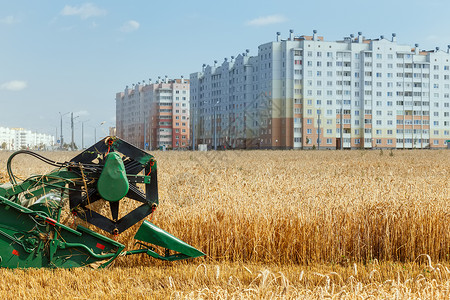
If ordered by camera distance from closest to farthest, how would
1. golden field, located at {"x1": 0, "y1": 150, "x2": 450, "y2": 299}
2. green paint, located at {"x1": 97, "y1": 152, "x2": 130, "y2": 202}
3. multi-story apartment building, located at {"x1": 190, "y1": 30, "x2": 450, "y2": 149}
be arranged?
golden field, located at {"x1": 0, "y1": 150, "x2": 450, "y2": 299} < green paint, located at {"x1": 97, "y1": 152, "x2": 130, "y2": 202} < multi-story apartment building, located at {"x1": 190, "y1": 30, "x2": 450, "y2": 149}

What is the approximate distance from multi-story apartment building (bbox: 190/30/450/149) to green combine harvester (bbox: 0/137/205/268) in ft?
375

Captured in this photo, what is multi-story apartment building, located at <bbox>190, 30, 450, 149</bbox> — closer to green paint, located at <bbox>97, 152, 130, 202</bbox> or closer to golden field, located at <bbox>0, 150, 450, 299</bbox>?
golden field, located at <bbox>0, 150, 450, 299</bbox>

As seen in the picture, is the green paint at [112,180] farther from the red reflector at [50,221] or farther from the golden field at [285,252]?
the golden field at [285,252]

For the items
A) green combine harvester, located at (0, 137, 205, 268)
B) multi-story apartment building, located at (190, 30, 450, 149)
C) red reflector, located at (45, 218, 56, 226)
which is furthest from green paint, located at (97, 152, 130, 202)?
multi-story apartment building, located at (190, 30, 450, 149)

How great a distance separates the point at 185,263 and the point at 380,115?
14573 centimetres

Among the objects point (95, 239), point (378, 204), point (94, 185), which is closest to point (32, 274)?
point (95, 239)

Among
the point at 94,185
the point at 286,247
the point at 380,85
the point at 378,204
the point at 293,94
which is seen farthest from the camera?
the point at 380,85

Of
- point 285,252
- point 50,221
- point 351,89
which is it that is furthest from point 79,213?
point 351,89

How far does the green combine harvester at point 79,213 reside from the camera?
6.10 metres

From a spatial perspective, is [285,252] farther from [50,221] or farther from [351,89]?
[351,89]

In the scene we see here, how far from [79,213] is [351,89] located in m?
143

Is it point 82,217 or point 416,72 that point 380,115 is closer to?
point 416,72

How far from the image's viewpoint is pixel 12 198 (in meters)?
6.50

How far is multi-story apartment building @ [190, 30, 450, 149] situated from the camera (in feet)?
438
